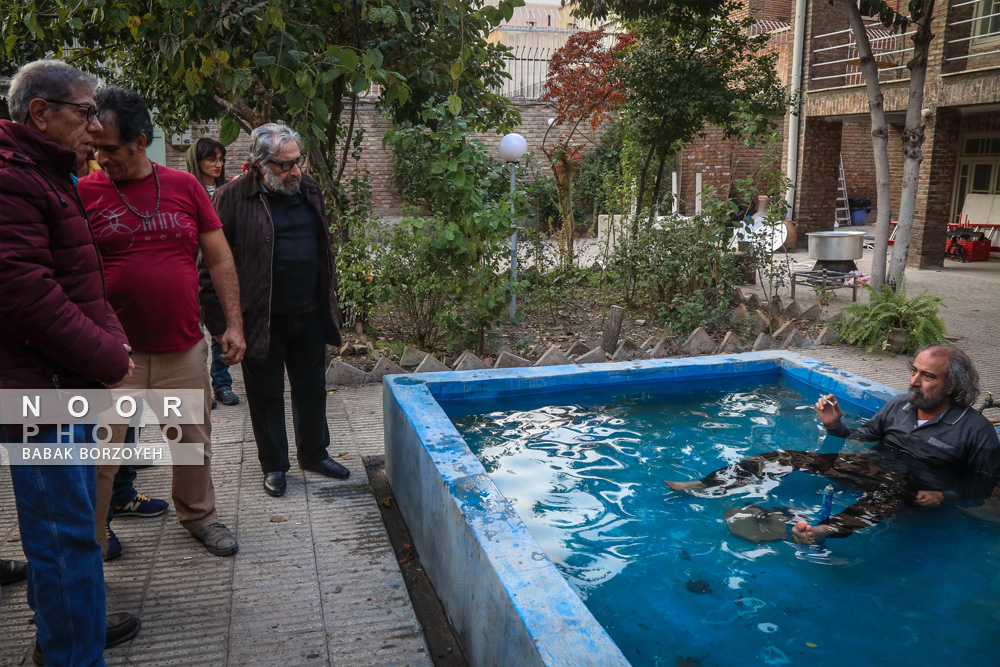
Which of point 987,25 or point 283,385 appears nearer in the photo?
point 283,385

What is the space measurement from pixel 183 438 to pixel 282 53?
2.44 metres

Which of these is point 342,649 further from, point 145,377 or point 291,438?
point 291,438

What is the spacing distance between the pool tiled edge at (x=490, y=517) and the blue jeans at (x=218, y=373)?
A: 6.29ft

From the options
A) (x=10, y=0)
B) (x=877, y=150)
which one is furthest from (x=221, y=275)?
(x=877, y=150)

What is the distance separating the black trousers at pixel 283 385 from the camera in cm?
431

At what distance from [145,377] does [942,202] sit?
48.5 feet

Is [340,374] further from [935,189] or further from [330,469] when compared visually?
[935,189]

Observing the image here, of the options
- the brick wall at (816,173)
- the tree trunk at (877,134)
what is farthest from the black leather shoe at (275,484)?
the brick wall at (816,173)

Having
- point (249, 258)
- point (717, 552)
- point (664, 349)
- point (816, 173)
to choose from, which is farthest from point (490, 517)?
point (816, 173)

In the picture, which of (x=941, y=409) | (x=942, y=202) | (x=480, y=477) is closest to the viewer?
(x=480, y=477)

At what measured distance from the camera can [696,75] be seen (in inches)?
430

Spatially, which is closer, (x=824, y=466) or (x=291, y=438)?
(x=824, y=466)

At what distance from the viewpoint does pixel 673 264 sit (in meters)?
8.55

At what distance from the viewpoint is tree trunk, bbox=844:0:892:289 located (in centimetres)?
834
